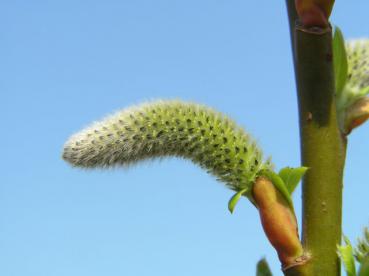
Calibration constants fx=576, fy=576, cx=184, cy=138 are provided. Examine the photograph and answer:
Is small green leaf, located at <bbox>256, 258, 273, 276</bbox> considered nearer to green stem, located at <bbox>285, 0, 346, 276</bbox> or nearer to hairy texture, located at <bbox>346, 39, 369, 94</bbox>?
green stem, located at <bbox>285, 0, 346, 276</bbox>

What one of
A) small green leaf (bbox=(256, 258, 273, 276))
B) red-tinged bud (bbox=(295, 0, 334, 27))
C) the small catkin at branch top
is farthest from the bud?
small green leaf (bbox=(256, 258, 273, 276))

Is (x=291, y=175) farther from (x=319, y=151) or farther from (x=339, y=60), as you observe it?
A: (x=339, y=60)

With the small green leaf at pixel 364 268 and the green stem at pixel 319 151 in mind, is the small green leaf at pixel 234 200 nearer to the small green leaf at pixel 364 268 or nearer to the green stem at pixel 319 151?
the green stem at pixel 319 151

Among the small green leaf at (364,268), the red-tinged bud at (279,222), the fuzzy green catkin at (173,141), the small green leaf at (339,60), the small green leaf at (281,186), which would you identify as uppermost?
the small green leaf at (339,60)

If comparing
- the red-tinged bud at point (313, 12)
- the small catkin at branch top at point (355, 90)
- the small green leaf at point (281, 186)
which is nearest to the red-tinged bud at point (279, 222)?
the small green leaf at point (281, 186)

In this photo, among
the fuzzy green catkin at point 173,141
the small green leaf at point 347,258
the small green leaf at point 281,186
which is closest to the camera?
the small green leaf at point 347,258
